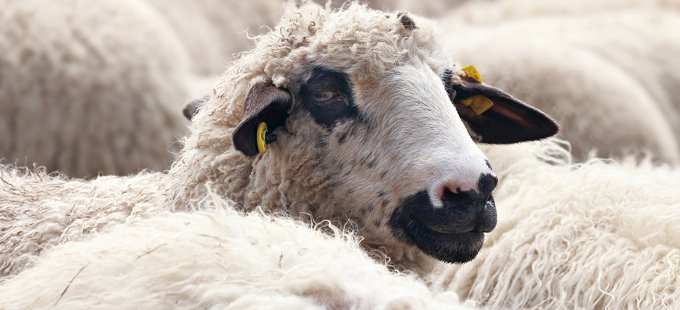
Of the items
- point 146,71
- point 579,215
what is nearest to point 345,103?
point 579,215

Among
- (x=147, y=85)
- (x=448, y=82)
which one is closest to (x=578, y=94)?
(x=147, y=85)

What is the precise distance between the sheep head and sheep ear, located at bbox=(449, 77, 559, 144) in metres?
0.09

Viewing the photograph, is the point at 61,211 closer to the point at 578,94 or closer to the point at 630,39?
the point at 578,94

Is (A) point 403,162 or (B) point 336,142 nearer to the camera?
(A) point 403,162

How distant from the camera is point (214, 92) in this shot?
3.04 m

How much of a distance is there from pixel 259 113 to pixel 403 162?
0.48 m

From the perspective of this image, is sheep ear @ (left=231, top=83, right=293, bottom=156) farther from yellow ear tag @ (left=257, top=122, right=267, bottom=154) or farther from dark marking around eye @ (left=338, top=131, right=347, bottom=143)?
dark marking around eye @ (left=338, top=131, right=347, bottom=143)

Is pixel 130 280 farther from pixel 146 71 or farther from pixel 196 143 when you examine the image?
pixel 146 71

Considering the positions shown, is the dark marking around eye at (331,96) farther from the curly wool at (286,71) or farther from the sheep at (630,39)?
the sheep at (630,39)

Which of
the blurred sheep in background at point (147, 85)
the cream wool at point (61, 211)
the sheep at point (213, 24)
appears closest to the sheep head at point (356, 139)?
the cream wool at point (61, 211)

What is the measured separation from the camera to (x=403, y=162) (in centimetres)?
252

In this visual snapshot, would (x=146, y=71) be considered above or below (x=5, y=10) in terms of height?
below

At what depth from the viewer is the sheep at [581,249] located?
281 centimetres

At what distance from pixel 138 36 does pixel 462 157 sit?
4217mm
